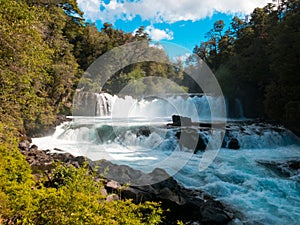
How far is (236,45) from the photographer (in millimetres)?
24469

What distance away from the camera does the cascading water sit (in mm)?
5898

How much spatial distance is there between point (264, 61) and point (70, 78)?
50.0 ft

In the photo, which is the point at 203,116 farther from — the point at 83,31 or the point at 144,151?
the point at 83,31

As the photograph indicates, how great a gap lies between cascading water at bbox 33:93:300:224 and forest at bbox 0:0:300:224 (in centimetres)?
153

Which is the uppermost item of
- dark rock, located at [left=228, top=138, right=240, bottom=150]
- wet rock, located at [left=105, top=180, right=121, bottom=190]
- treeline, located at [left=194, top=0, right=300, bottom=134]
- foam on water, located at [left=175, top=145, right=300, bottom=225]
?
treeline, located at [left=194, top=0, right=300, bottom=134]

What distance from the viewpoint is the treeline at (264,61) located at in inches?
447

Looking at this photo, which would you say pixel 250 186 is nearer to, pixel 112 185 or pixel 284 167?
pixel 284 167

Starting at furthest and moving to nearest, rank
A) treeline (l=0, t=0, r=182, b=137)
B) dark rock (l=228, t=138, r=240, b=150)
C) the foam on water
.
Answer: dark rock (l=228, t=138, r=240, b=150), treeline (l=0, t=0, r=182, b=137), the foam on water

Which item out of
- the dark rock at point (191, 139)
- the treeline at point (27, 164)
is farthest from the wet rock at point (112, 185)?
the dark rock at point (191, 139)

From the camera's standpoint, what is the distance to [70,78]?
48.3ft

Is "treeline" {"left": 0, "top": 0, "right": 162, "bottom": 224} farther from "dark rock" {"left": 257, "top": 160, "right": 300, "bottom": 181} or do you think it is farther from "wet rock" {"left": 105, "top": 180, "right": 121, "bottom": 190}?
"dark rock" {"left": 257, "top": 160, "right": 300, "bottom": 181}

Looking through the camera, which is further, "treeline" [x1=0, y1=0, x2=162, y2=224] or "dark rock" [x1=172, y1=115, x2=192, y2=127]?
"dark rock" [x1=172, y1=115, x2=192, y2=127]

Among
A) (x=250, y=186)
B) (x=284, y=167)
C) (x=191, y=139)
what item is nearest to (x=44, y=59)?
(x=250, y=186)

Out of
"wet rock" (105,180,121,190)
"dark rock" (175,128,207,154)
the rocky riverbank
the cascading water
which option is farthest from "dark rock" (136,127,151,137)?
"wet rock" (105,180,121,190)
